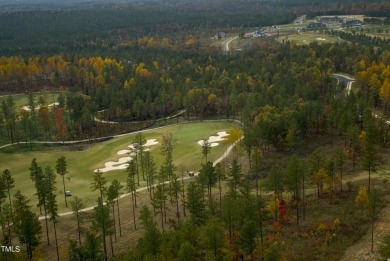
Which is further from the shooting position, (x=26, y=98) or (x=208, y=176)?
(x=26, y=98)

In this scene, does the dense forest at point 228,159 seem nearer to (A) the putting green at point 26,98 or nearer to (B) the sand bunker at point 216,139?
(B) the sand bunker at point 216,139

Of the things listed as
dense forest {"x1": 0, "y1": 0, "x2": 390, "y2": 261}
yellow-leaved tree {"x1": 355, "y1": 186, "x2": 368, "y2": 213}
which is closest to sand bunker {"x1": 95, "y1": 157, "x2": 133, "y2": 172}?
dense forest {"x1": 0, "y1": 0, "x2": 390, "y2": 261}

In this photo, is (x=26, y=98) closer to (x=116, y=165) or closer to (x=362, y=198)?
(x=116, y=165)

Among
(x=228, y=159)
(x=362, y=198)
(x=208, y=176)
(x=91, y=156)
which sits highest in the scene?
(x=208, y=176)

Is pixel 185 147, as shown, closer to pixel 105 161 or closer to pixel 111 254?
pixel 105 161

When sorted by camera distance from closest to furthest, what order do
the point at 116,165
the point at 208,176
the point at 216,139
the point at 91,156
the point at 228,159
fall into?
1. the point at 208,176
2. the point at 228,159
3. the point at 116,165
4. the point at 91,156
5. the point at 216,139

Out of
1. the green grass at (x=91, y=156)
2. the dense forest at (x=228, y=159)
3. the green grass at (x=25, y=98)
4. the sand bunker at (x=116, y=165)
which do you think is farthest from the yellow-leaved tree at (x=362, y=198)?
the green grass at (x=25, y=98)

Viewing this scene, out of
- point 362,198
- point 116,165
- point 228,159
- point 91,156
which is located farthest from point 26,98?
point 362,198
